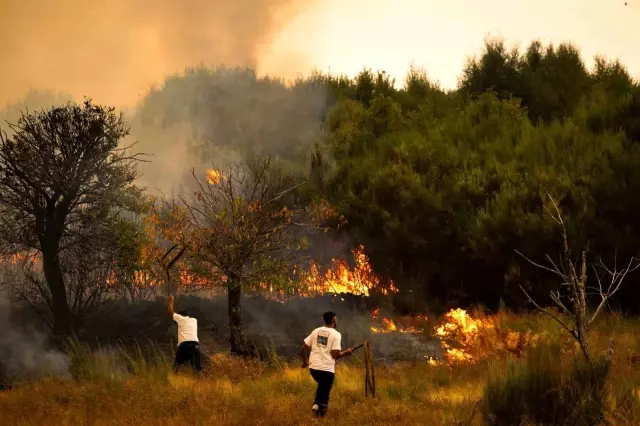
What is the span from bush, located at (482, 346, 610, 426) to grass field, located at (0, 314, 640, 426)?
0.03m

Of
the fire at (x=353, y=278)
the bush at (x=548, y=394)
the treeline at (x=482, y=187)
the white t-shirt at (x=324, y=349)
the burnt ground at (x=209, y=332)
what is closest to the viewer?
the bush at (x=548, y=394)

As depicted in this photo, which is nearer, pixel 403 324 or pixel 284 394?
pixel 284 394

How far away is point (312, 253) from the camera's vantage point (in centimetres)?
2617

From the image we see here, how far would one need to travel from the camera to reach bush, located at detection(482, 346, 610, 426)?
8.02m

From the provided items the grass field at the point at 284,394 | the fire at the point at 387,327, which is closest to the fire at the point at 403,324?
the fire at the point at 387,327

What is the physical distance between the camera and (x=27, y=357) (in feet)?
55.0

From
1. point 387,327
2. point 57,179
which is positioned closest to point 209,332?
point 387,327

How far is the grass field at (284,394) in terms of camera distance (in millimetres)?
8812

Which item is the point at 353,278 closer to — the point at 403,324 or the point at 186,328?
the point at 403,324

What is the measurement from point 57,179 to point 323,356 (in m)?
12.2

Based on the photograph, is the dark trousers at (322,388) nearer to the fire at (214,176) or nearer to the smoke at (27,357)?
the smoke at (27,357)

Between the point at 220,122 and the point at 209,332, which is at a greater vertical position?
the point at 220,122

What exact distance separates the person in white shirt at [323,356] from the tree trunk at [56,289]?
11956 millimetres

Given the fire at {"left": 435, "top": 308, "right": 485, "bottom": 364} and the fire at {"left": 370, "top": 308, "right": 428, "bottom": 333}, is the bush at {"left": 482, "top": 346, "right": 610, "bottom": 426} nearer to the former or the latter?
the fire at {"left": 435, "top": 308, "right": 485, "bottom": 364}
